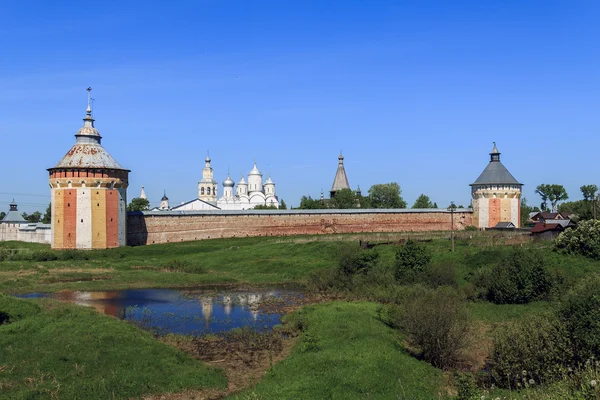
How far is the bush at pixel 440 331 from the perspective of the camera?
518 inches

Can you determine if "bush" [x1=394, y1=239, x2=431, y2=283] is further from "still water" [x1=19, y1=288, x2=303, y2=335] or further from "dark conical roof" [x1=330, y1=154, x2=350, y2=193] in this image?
"dark conical roof" [x1=330, y1=154, x2=350, y2=193]

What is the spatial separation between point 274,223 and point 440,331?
30.8 metres

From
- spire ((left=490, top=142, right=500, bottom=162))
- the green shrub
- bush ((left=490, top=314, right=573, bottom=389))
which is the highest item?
spire ((left=490, top=142, right=500, bottom=162))

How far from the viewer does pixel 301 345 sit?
568 inches

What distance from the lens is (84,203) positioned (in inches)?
1432

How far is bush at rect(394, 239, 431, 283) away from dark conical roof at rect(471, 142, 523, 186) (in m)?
25.7

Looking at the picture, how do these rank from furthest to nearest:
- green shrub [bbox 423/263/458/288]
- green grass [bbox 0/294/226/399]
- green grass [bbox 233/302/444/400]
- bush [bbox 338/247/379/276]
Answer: bush [bbox 338/247/379/276], green shrub [bbox 423/263/458/288], green grass [bbox 0/294/226/399], green grass [bbox 233/302/444/400]

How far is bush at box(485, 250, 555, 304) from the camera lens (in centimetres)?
1936

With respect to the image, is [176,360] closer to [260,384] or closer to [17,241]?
A: [260,384]

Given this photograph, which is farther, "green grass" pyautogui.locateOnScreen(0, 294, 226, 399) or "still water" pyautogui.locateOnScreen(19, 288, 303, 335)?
"still water" pyautogui.locateOnScreen(19, 288, 303, 335)

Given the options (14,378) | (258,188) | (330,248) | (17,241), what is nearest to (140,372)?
(14,378)

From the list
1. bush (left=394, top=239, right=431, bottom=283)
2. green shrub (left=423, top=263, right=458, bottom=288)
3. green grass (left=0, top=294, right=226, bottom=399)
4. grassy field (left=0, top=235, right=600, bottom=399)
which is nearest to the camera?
green grass (left=0, top=294, right=226, bottom=399)

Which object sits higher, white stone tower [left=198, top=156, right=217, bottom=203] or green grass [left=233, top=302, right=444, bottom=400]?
white stone tower [left=198, top=156, right=217, bottom=203]

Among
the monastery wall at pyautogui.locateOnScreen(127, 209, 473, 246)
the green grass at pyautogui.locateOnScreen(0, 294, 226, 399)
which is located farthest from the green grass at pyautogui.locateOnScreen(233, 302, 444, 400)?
the monastery wall at pyautogui.locateOnScreen(127, 209, 473, 246)
